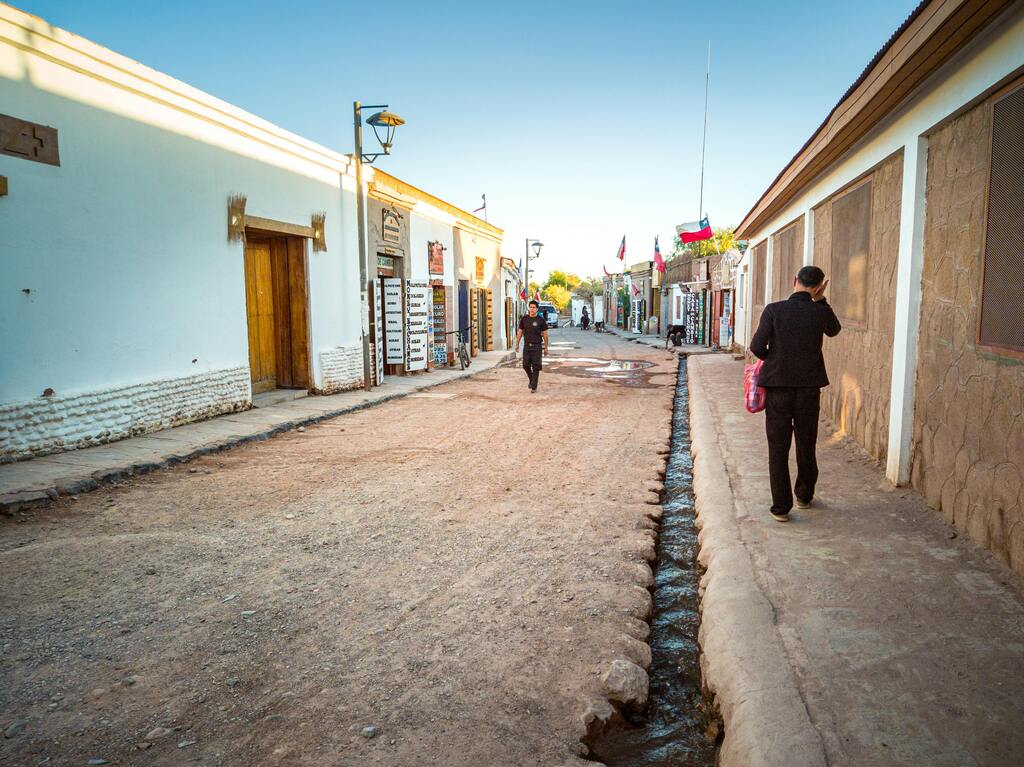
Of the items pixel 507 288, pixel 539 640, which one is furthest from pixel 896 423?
pixel 507 288

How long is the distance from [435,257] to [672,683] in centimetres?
1605

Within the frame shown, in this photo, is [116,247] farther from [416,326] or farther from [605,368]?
[605,368]

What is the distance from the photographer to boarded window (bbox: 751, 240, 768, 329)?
14633 mm

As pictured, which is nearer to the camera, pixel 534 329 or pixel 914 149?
pixel 914 149

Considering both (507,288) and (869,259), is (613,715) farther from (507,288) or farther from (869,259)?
(507,288)

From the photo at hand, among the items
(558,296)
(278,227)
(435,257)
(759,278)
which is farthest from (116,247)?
(558,296)

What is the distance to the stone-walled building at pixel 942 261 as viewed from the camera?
3.65 meters

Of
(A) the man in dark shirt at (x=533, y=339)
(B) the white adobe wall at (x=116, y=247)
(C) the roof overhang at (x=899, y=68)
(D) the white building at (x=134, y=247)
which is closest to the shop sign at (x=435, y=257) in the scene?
(D) the white building at (x=134, y=247)

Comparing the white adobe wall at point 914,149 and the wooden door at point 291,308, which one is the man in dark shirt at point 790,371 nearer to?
the white adobe wall at point 914,149

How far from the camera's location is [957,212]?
439 centimetres

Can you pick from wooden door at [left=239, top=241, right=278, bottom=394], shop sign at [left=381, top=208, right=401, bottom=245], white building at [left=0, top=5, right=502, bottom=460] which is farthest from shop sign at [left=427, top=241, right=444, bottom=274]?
wooden door at [left=239, top=241, right=278, bottom=394]

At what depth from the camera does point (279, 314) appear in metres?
12.0

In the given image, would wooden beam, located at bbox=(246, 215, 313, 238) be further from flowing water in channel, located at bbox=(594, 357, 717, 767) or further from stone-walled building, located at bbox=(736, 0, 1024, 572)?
flowing water in channel, located at bbox=(594, 357, 717, 767)

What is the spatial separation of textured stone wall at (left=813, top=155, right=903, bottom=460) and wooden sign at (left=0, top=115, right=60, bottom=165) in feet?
25.9
